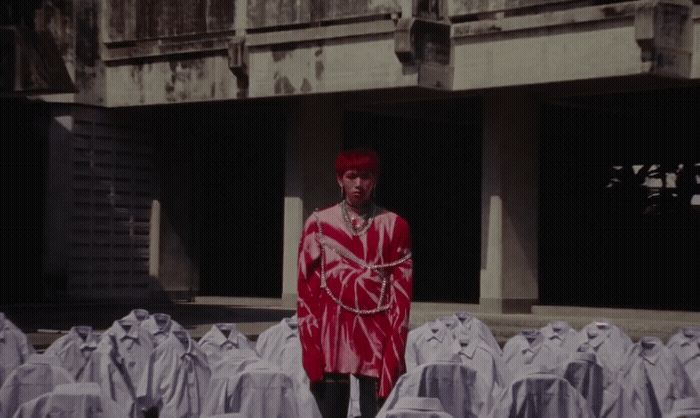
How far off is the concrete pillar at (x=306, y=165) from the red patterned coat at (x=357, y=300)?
90.7ft

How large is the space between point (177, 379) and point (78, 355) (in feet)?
2.88

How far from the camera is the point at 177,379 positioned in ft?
44.1

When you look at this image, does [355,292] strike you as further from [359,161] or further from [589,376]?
[589,376]

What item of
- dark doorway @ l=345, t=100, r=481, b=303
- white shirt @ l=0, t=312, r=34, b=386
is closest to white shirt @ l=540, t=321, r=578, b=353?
white shirt @ l=0, t=312, r=34, b=386

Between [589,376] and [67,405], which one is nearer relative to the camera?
[67,405]

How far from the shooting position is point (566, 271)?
35969 millimetres

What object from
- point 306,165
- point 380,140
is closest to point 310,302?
point 306,165

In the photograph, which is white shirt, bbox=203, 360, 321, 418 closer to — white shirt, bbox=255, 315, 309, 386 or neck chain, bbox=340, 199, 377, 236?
neck chain, bbox=340, 199, 377, 236

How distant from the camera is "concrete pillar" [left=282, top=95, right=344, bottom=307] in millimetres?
35656

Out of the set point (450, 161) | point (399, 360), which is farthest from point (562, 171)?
point (399, 360)

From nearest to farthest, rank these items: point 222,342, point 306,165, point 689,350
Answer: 1. point 689,350
2. point 222,342
3. point 306,165

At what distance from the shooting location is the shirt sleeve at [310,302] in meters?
7.84

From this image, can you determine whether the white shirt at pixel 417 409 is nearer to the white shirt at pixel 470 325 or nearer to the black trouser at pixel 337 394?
the black trouser at pixel 337 394

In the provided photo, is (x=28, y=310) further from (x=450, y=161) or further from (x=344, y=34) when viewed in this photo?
(x=450, y=161)
